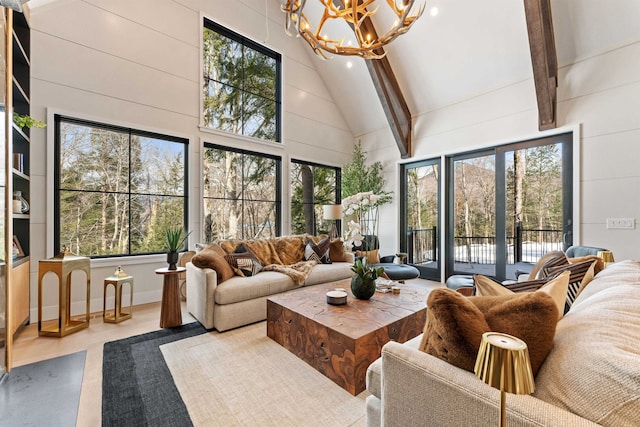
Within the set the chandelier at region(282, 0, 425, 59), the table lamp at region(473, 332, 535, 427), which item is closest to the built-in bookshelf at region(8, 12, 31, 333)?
the chandelier at region(282, 0, 425, 59)

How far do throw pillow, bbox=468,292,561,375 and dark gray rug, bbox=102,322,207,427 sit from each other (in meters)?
1.70

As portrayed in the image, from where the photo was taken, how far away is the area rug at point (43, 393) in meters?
1.60

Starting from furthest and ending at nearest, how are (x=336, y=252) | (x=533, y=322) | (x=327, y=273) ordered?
(x=336, y=252), (x=327, y=273), (x=533, y=322)

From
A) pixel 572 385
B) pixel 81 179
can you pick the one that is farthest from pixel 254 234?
pixel 572 385

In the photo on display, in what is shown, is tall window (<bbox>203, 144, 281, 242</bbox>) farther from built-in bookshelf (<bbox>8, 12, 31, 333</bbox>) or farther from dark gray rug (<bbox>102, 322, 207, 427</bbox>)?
dark gray rug (<bbox>102, 322, 207, 427</bbox>)

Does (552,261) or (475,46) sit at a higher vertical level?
(475,46)

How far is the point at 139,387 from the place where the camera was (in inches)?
73.4

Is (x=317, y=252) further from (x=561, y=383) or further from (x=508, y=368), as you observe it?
(x=508, y=368)

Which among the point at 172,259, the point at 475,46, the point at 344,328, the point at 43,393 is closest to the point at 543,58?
the point at 475,46

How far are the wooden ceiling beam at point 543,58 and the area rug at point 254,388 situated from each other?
4112mm

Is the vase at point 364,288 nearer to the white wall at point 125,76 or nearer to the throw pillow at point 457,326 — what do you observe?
the throw pillow at point 457,326

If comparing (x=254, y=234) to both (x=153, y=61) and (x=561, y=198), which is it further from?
(x=561, y=198)

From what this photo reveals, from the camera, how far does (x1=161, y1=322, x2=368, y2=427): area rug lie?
161 centimetres

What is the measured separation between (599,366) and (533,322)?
0.15 meters
